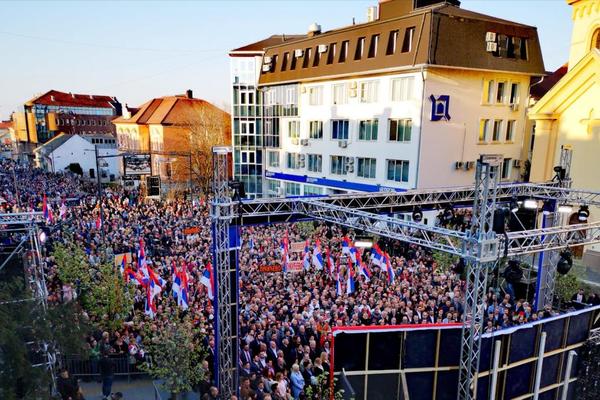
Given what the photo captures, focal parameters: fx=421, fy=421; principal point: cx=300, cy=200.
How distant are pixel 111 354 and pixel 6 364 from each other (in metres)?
5.24

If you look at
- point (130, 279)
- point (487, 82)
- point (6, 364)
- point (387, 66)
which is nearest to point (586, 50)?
point (487, 82)

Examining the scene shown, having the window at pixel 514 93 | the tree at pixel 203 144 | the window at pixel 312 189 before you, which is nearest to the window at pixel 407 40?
the window at pixel 514 93

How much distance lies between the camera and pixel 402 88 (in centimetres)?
2553

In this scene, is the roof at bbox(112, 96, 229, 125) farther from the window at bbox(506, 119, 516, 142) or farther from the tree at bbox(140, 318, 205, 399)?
the tree at bbox(140, 318, 205, 399)

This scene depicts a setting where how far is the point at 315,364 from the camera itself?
395 inches

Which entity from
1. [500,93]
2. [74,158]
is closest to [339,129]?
[500,93]

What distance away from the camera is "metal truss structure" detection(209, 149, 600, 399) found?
811 centimetres

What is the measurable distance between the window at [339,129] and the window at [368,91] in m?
2.27

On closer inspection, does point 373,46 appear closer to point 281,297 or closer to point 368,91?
point 368,91

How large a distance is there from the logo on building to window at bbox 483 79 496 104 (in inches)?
123

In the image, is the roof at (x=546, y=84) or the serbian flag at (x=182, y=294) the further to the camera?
the roof at (x=546, y=84)

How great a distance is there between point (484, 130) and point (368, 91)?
→ 7.90 m

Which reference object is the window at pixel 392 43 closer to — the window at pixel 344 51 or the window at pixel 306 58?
the window at pixel 344 51

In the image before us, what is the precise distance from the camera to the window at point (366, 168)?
27.7 meters
